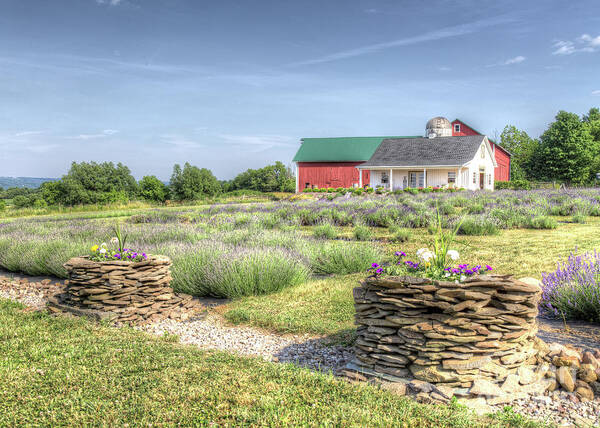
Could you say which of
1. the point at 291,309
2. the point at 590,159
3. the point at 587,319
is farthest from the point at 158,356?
the point at 590,159

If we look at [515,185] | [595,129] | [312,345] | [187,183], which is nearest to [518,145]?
[595,129]

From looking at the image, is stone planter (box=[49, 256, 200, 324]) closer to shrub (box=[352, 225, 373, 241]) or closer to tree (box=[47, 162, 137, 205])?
shrub (box=[352, 225, 373, 241])

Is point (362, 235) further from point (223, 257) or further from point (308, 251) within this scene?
point (223, 257)

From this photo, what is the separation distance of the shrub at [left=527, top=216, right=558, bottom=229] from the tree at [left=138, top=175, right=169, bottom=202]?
101 ft

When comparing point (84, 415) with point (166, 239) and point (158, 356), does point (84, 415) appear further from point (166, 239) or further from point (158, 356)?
point (166, 239)

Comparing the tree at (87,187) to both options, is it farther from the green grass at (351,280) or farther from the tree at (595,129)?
the tree at (595,129)

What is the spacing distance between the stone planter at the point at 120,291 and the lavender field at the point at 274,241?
840 mm

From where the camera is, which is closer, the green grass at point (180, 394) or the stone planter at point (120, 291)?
the green grass at point (180, 394)

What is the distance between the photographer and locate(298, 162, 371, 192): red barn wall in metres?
41.3

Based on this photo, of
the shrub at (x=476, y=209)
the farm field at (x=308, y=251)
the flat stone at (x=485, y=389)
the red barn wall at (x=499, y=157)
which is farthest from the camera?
the red barn wall at (x=499, y=157)

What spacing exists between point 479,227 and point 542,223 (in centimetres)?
215

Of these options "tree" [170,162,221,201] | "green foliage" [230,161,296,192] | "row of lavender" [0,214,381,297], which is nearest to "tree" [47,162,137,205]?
"tree" [170,162,221,201]

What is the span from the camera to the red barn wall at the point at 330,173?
41281 mm

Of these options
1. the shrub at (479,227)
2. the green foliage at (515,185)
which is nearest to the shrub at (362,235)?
the shrub at (479,227)
